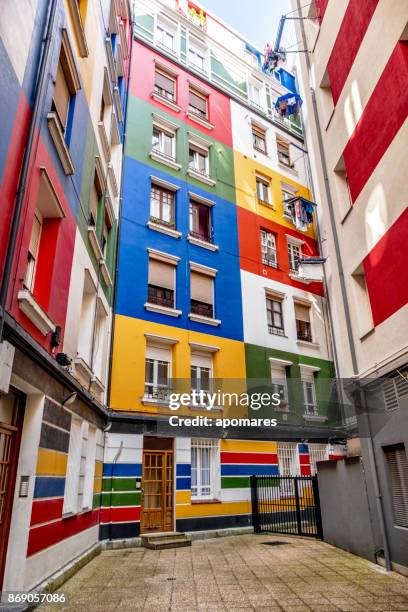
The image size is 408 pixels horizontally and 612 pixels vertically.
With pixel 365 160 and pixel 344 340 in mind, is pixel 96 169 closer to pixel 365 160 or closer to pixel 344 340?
pixel 365 160

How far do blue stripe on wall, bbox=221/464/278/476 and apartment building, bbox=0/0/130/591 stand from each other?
4.48 m

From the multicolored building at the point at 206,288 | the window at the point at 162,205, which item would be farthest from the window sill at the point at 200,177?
the window at the point at 162,205

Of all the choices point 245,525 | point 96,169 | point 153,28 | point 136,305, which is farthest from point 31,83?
point 153,28

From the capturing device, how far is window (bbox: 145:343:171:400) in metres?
13.6

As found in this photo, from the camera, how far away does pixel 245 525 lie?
1388cm

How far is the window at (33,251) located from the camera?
23.2ft

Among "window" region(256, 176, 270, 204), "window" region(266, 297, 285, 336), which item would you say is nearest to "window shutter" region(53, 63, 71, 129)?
"window" region(266, 297, 285, 336)

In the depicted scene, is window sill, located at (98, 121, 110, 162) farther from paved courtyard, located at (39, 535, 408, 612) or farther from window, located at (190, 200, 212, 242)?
paved courtyard, located at (39, 535, 408, 612)

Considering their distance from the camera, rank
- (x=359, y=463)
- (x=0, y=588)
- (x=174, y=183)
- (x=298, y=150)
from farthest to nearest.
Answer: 1. (x=298, y=150)
2. (x=174, y=183)
3. (x=359, y=463)
4. (x=0, y=588)

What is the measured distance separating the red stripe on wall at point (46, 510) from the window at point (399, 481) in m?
6.30

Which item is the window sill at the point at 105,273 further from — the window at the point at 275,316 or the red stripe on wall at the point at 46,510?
the window at the point at 275,316

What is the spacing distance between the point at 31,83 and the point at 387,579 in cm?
1002

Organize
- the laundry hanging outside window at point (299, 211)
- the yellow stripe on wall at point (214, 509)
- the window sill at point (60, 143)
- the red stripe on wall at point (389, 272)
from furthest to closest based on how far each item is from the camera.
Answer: the laundry hanging outside window at point (299, 211) < the yellow stripe on wall at point (214, 509) < the red stripe on wall at point (389, 272) < the window sill at point (60, 143)

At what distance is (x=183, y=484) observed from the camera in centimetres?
1302
